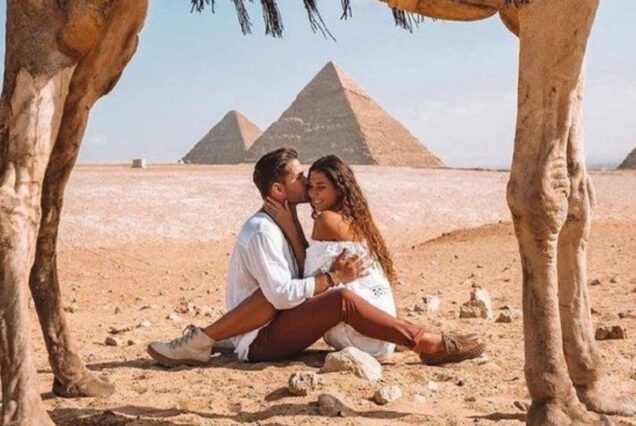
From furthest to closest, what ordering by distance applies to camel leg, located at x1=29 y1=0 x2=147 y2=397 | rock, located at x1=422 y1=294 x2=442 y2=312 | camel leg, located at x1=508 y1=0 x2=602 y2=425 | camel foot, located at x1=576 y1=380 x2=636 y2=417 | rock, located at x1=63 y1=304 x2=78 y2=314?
rock, located at x1=63 y1=304 x2=78 y2=314, rock, located at x1=422 y1=294 x2=442 y2=312, camel leg, located at x1=29 y1=0 x2=147 y2=397, camel foot, located at x1=576 y1=380 x2=636 y2=417, camel leg, located at x1=508 y1=0 x2=602 y2=425

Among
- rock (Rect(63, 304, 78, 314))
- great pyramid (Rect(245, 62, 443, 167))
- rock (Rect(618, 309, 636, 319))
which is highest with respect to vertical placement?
great pyramid (Rect(245, 62, 443, 167))

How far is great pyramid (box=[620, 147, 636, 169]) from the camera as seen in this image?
5795 centimetres

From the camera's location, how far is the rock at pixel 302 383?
508cm

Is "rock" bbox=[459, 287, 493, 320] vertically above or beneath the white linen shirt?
beneath

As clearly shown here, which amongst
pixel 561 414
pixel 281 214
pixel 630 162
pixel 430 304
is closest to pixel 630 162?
pixel 630 162

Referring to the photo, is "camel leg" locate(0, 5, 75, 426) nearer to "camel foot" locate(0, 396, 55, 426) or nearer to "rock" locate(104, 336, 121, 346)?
"camel foot" locate(0, 396, 55, 426)

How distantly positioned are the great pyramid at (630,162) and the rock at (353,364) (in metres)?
55.5

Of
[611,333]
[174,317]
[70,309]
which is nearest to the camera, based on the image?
[611,333]

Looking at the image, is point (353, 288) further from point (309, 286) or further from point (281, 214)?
point (281, 214)

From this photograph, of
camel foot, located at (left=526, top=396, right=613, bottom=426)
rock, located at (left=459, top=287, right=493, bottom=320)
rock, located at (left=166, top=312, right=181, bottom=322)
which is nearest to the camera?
camel foot, located at (left=526, top=396, right=613, bottom=426)

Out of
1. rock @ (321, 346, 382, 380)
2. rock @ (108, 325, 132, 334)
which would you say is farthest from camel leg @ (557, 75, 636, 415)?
rock @ (108, 325, 132, 334)

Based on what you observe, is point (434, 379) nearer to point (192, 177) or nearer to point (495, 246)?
point (495, 246)

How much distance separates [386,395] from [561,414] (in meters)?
1.23

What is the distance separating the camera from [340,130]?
340 feet
